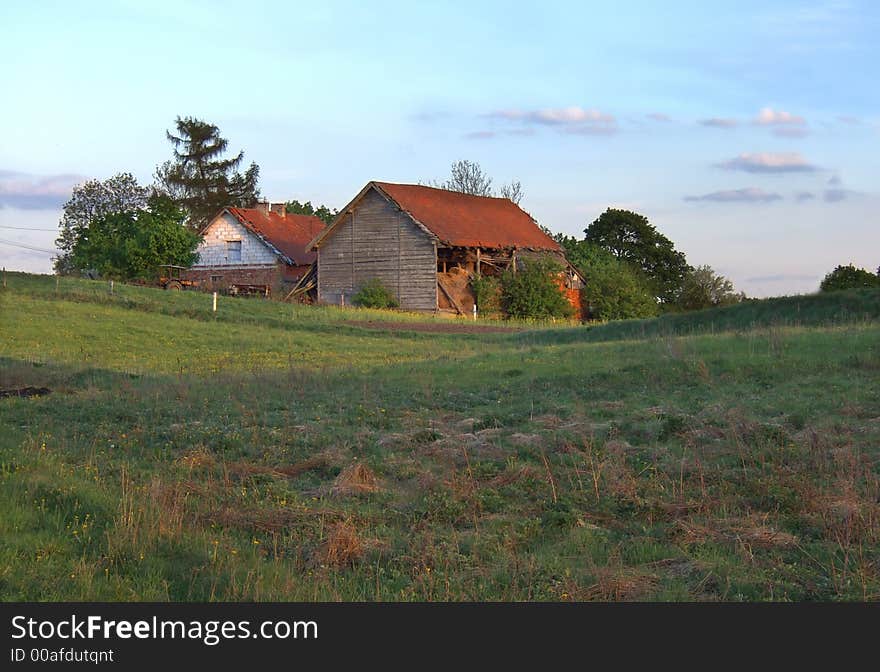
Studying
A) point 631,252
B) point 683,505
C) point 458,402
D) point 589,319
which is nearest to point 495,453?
point 683,505

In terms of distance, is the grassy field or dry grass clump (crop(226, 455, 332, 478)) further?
dry grass clump (crop(226, 455, 332, 478))

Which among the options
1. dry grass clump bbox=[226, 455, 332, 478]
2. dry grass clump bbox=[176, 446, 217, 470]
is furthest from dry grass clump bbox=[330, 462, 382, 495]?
dry grass clump bbox=[176, 446, 217, 470]

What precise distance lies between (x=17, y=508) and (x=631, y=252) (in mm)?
67004

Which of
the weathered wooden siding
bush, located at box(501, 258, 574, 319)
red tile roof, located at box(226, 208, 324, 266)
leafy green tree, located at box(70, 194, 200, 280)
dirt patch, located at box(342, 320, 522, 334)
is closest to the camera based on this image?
dirt patch, located at box(342, 320, 522, 334)

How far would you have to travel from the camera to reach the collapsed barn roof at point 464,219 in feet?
176

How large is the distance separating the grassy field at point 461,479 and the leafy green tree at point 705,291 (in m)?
35.6

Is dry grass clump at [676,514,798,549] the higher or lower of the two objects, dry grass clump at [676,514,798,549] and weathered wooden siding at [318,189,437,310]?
the lower

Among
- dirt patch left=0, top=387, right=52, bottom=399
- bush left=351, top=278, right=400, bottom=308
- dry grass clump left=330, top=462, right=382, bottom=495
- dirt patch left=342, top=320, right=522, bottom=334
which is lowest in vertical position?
dry grass clump left=330, top=462, right=382, bottom=495

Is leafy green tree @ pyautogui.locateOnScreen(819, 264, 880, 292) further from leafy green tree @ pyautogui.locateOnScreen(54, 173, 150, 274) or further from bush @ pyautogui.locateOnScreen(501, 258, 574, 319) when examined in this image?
leafy green tree @ pyautogui.locateOnScreen(54, 173, 150, 274)

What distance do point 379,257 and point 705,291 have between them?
65.9 ft

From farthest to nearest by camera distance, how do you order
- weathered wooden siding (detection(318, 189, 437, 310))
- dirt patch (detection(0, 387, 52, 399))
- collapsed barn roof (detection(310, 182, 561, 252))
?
collapsed barn roof (detection(310, 182, 561, 252)) → weathered wooden siding (detection(318, 189, 437, 310)) → dirt patch (detection(0, 387, 52, 399))

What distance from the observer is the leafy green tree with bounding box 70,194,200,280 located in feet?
195

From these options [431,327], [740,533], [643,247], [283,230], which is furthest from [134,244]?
[740,533]

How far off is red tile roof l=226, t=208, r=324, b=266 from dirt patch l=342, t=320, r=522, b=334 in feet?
64.3
